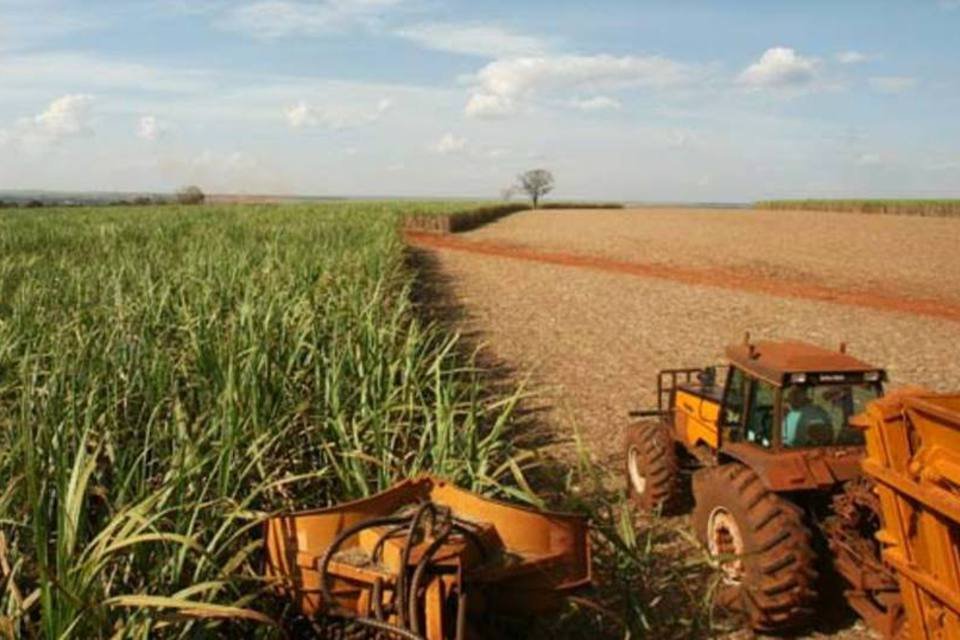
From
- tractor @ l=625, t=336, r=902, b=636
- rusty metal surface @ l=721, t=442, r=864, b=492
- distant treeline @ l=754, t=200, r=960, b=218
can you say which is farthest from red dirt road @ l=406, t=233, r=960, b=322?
distant treeline @ l=754, t=200, r=960, b=218

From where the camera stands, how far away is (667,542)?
17.9 ft

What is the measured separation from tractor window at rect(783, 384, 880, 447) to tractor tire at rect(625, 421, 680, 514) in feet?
4.00

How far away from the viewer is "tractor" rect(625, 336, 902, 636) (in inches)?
166

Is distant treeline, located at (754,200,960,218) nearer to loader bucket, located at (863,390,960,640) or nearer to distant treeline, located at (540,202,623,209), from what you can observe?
distant treeline, located at (540,202,623,209)

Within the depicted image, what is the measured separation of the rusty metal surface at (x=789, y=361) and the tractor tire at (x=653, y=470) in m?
0.93

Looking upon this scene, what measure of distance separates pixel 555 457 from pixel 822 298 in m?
14.3

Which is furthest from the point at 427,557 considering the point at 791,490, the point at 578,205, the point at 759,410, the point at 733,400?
the point at 578,205

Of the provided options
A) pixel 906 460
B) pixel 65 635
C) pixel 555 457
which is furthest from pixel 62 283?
pixel 906 460

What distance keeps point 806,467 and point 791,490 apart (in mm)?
171

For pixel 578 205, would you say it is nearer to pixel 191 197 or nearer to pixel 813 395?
pixel 191 197

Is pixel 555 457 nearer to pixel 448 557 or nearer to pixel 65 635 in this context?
pixel 448 557

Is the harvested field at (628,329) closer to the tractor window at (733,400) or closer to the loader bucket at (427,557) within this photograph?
the tractor window at (733,400)

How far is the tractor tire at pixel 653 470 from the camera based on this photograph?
5.80 meters

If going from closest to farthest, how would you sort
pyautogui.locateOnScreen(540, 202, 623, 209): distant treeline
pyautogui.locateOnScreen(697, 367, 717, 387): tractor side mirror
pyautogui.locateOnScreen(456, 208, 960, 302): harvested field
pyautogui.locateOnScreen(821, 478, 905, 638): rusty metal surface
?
1. pyautogui.locateOnScreen(821, 478, 905, 638): rusty metal surface
2. pyautogui.locateOnScreen(697, 367, 717, 387): tractor side mirror
3. pyautogui.locateOnScreen(456, 208, 960, 302): harvested field
4. pyautogui.locateOnScreen(540, 202, 623, 209): distant treeline
